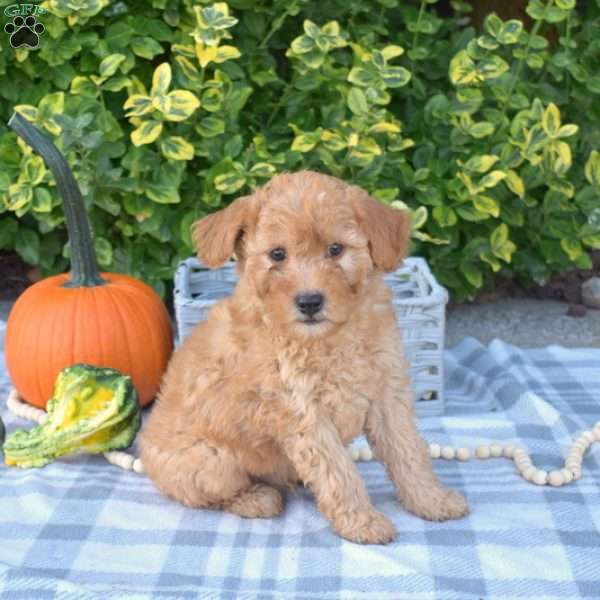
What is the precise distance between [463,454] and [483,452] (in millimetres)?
82

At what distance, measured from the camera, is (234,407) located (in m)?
3.13

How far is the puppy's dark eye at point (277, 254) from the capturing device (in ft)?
9.46

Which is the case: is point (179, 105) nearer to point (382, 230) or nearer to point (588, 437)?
point (382, 230)

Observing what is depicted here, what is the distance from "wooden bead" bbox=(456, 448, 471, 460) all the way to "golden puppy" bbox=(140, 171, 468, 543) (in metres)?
0.42

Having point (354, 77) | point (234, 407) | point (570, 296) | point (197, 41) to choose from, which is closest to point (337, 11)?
point (354, 77)

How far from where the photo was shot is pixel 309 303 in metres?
2.78

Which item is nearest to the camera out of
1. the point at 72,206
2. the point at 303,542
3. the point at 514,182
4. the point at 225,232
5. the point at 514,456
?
the point at 225,232

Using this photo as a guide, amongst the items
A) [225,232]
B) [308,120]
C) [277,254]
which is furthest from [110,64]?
[277,254]

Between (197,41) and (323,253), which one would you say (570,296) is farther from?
(323,253)

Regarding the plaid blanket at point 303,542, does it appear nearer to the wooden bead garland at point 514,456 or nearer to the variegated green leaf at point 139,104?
the wooden bead garland at point 514,456

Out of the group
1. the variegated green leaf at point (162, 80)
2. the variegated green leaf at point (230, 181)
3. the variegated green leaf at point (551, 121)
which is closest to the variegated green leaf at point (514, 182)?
the variegated green leaf at point (551, 121)

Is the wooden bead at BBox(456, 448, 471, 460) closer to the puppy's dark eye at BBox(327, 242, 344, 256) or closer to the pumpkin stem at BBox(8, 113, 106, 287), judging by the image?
the puppy's dark eye at BBox(327, 242, 344, 256)

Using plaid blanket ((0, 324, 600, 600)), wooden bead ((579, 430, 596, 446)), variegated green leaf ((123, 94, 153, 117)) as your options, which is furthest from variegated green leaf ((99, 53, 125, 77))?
wooden bead ((579, 430, 596, 446))

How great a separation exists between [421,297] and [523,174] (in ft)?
4.90
